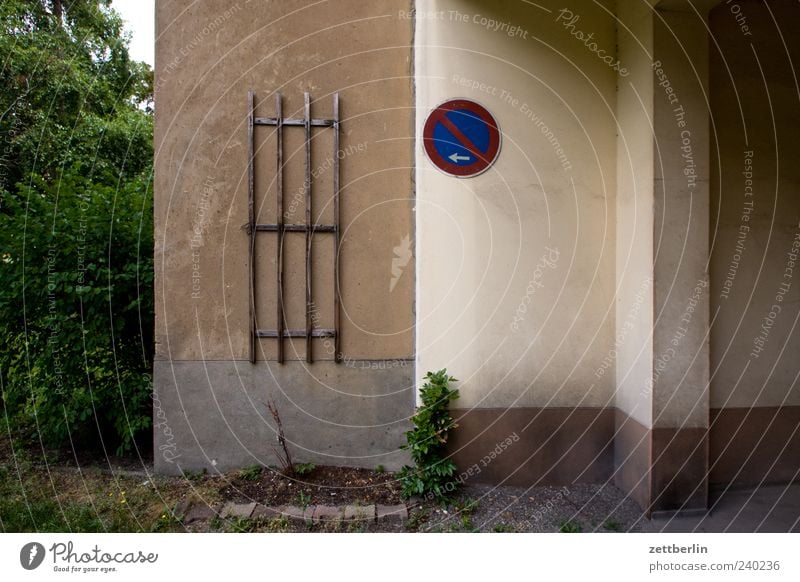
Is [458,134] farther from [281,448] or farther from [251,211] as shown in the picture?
[281,448]

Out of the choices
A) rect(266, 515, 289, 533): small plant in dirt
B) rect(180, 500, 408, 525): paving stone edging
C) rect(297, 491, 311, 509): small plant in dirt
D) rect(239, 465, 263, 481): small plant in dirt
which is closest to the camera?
rect(266, 515, 289, 533): small plant in dirt

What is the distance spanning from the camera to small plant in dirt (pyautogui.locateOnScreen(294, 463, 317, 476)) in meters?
3.54

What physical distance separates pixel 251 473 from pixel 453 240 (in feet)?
7.39

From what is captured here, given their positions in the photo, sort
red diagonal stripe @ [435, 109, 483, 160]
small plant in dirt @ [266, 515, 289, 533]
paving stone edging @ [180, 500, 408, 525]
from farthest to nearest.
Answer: red diagonal stripe @ [435, 109, 483, 160] < paving stone edging @ [180, 500, 408, 525] < small plant in dirt @ [266, 515, 289, 533]

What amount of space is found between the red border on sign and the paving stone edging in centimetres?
235

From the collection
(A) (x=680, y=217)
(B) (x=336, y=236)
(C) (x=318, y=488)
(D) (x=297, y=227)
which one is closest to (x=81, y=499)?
(C) (x=318, y=488)

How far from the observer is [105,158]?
856cm

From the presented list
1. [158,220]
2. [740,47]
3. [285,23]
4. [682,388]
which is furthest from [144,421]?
[740,47]

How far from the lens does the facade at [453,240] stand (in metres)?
3.46

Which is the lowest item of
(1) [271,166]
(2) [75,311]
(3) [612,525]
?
(3) [612,525]

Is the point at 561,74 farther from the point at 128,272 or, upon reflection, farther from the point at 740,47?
the point at 128,272

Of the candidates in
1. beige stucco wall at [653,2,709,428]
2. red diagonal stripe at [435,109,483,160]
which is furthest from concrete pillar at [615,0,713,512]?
red diagonal stripe at [435,109,483,160]

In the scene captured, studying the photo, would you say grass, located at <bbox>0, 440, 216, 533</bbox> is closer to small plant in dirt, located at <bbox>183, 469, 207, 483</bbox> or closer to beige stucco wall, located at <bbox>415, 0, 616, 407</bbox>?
small plant in dirt, located at <bbox>183, 469, 207, 483</bbox>

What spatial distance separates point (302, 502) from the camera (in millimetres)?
3277
